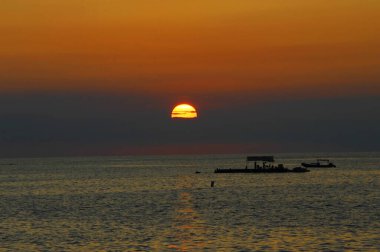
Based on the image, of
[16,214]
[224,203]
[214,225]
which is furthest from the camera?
[224,203]

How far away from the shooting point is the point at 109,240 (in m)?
57.5

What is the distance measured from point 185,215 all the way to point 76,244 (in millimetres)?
26678

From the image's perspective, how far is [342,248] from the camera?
50688mm

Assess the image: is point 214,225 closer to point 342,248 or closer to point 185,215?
point 185,215

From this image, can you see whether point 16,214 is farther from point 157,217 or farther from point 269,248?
point 269,248

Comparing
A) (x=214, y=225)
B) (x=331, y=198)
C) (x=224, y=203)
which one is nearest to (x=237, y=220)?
(x=214, y=225)

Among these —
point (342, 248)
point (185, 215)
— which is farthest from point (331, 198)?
point (342, 248)

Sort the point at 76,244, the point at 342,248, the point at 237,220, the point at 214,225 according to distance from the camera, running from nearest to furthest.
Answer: the point at 342,248 → the point at 76,244 → the point at 214,225 → the point at 237,220

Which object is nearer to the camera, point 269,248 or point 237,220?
point 269,248

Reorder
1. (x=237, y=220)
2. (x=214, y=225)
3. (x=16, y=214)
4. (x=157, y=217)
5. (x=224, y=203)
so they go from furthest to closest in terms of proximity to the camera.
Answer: (x=224, y=203), (x=16, y=214), (x=157, y=217), (x=237, y=220), (x=214, y=225)

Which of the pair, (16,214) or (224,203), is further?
(224,203)

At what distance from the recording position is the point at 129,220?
2931 inches

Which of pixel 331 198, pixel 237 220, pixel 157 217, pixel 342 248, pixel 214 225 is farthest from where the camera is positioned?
pixel 331 198

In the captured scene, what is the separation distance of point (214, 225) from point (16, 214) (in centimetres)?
3043
